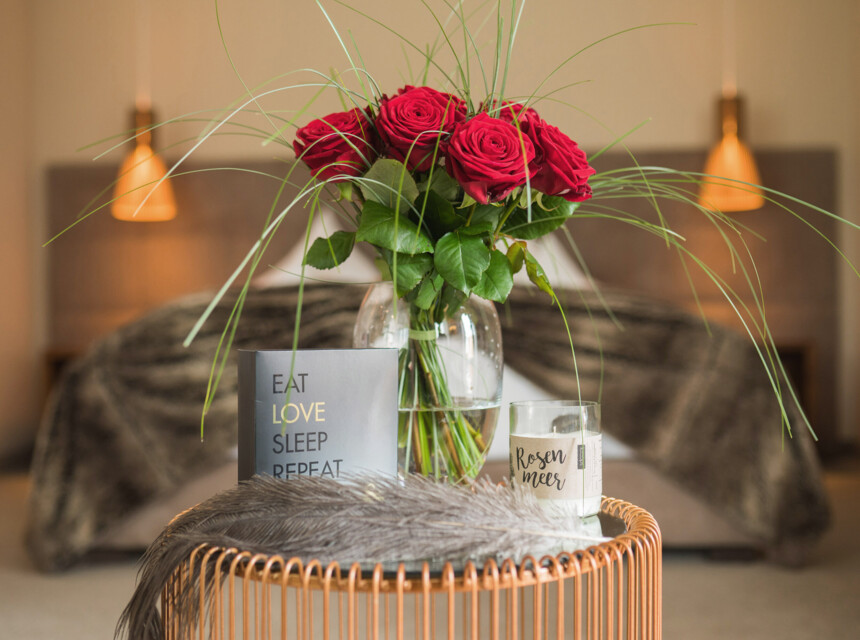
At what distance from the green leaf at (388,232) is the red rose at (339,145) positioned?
55 millimetres

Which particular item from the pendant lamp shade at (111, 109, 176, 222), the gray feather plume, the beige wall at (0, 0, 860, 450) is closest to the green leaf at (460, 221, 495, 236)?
the gray feather plume

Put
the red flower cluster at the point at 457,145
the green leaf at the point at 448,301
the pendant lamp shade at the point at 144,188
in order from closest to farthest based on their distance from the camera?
the red flower cluster at the point at 457,145
the green leaf at the point at 448,301
the pendant lamp shade at the point at 144,188

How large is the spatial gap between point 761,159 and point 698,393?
2040 millimetres

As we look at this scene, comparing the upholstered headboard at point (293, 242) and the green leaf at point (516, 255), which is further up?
the upholstered headboard at point (293, 242)

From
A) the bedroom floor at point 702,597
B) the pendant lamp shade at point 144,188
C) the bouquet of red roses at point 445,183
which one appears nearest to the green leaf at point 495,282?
the bouquet of red roses at point 445,183

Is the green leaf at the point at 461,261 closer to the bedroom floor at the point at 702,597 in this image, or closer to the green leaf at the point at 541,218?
the green leaf at the point at 541,218

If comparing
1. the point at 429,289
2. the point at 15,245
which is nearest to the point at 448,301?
the point at 429,289

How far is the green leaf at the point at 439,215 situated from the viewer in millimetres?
781

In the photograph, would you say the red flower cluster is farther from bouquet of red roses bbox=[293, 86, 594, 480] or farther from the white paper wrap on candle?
the white paper wrap on candle

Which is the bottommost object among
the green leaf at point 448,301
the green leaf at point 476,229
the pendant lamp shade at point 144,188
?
the green leaf at point 448,301

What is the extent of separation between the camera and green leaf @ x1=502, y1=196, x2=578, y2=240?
31.7 inches

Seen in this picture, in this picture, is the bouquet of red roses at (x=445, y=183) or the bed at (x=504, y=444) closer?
the bouquet of red roses at (x=445, y=183)

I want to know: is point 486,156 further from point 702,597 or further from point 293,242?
point 293,242

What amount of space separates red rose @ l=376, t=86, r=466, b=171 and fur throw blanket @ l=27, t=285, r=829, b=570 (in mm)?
1220
